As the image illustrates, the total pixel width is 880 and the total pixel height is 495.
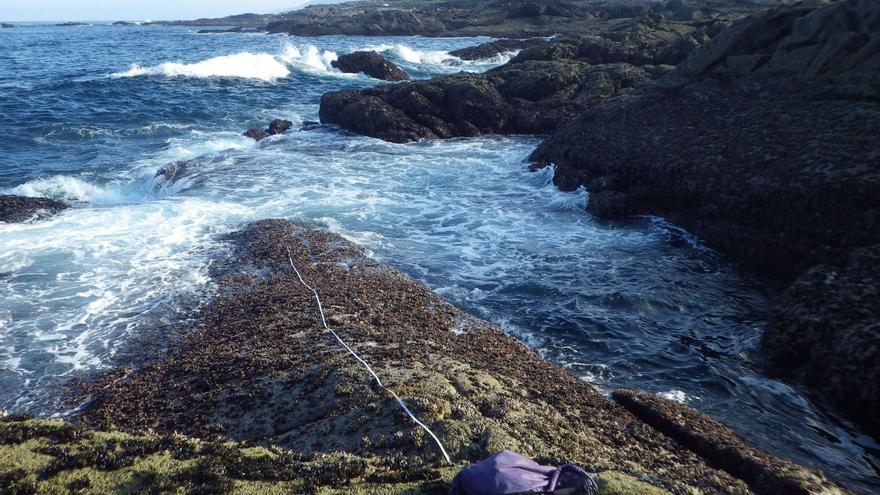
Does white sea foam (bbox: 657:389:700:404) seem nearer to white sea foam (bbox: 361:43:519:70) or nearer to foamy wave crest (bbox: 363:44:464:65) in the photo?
white sea foam (bbox: 361:43:519:70)

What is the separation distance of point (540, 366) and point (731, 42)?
17.2 meters

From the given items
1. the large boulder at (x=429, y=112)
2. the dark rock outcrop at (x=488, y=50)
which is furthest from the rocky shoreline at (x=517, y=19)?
the large boulder at (x=429, y=112)

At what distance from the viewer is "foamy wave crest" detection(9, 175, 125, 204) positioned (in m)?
18.8

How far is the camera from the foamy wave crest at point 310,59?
51750 mm

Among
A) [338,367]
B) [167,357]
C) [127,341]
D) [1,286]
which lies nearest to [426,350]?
[338,367]

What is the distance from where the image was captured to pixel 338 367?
23.2 ft

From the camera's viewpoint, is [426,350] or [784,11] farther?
[784,11]

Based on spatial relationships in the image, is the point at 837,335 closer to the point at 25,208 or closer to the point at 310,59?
the point at 25,208

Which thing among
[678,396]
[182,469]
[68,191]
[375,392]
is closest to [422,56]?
[68,191]

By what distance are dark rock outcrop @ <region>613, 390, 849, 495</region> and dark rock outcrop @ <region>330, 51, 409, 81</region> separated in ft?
136

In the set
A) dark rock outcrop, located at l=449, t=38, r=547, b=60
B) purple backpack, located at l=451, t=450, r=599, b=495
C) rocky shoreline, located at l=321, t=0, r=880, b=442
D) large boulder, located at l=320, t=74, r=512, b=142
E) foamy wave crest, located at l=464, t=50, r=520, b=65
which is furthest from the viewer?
dark rock outcrop, located at l=449, t=38, r=547, b=60

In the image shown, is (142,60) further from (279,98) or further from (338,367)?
(338,367)

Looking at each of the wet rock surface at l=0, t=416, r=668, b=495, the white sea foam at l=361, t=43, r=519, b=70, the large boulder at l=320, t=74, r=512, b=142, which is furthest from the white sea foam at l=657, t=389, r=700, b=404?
the white sea foam at l=361, t=43, r=519, b=70

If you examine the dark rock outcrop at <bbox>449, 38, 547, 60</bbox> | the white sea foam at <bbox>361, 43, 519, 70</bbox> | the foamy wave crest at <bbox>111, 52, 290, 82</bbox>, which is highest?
the dark rock outcrop at <bbox>449, 38, 547, 60</bbox>
